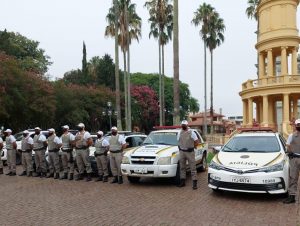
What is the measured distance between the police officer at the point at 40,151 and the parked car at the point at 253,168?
273 inches

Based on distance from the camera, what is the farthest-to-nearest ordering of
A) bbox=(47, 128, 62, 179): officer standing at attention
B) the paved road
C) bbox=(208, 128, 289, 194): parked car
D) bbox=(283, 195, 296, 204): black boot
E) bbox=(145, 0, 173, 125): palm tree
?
1. bbox=(145, 0, 173, 125): palm tree
2. bbox=(47, 128, 62, 179): officer standing at attention
3. bbox=(208, 128, 289, 194): parked car
4. bbox=(283, 195, 296, 204): black boot
5. the paved road

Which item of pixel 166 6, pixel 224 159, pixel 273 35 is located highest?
pixel 166 6

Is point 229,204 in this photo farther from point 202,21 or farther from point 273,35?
point 202,21

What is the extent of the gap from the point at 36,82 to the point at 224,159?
79.5ft

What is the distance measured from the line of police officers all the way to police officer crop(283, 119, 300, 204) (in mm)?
5231

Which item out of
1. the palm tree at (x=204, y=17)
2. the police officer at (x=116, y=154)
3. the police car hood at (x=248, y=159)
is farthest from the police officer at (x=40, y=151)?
the palm tree at (x=204, y=17)

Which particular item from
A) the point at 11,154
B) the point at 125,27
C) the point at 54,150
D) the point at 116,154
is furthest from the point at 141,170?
the point at 125,27

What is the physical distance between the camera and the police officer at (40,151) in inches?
579

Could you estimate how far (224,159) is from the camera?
399 inches

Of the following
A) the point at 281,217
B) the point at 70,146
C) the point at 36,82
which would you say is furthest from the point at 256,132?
the point at 36,82

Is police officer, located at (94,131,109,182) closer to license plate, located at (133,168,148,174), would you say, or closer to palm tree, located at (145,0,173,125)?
license plate, located at (133,168,148,174)

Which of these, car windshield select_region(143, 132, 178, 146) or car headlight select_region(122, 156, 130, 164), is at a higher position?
car windshield select_region(143, 132, 178, 146)

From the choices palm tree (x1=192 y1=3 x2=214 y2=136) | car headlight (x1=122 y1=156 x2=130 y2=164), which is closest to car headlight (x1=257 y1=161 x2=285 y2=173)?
car headlight (x1=122 y1=156 x2=130 y2=164)

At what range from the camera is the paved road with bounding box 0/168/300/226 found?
786cm
